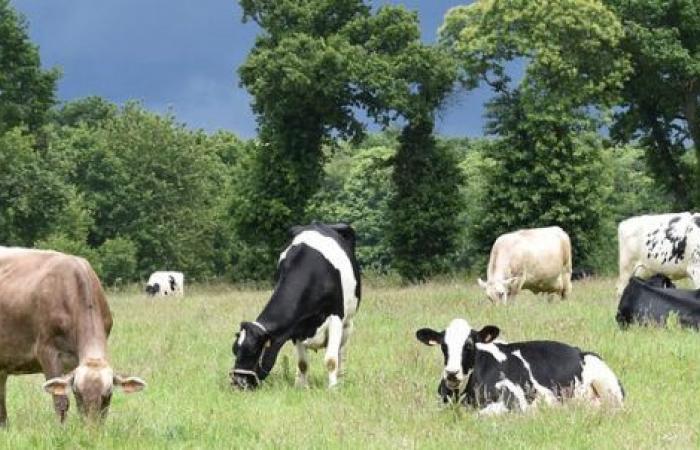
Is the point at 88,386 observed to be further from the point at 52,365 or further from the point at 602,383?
the point at 602,383

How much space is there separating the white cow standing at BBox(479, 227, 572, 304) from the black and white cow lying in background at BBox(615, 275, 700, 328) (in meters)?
6.91

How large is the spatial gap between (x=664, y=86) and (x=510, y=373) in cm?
3922

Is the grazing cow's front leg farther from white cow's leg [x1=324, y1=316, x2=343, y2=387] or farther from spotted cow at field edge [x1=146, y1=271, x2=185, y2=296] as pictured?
spotted cow at field edge [x1=146, y1=271, x2=185, y2=296]

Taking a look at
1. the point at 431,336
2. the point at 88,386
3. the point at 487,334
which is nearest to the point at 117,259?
the point at 431,336

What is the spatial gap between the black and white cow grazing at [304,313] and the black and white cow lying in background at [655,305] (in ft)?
19.0

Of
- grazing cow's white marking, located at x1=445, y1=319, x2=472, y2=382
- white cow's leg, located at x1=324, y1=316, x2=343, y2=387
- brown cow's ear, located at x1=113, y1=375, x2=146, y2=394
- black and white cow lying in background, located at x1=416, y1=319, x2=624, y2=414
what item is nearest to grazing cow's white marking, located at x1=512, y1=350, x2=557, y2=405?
black and white cow lying in background, located at x1=416, y1=319, x2=624, y2=414

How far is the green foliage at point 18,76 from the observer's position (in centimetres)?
5203

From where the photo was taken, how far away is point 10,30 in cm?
5178

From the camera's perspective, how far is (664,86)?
153 ft

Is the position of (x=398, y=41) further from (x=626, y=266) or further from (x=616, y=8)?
(x=626, y=266)

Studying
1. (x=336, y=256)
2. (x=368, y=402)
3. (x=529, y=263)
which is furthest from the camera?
(x=529, y=263)

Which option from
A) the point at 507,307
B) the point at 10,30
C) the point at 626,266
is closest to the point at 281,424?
the point at 507,307

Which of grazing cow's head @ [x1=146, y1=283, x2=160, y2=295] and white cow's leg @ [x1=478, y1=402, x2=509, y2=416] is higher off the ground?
grazing cow's head @ [x1=146, y1=283, x2=160, y2=295]

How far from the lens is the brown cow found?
8.85m
